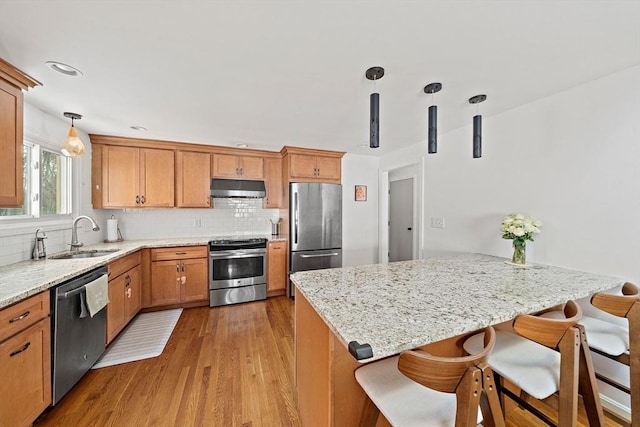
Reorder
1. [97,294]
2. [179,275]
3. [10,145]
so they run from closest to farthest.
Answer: [10,145] < [97,294] < [179,275]

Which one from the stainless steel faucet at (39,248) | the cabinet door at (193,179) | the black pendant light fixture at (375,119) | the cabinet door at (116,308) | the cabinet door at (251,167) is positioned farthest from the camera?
the cabinet door at (251,167)

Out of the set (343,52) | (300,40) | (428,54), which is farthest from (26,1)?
(428,54)

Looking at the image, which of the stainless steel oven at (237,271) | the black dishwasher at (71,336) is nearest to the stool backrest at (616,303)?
the black dishwasher at (71,336)

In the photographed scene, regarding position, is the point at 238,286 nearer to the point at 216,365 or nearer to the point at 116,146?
the point at 216,365

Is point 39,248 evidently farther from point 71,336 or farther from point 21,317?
point 21,317

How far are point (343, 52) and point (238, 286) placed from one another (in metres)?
3.10

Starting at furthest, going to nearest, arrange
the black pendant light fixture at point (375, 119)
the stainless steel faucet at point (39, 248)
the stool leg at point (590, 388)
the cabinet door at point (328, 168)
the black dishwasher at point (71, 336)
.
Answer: the cabinet door at point (328, 168)
the stainless steel faucet at point (39, 248)
the black dishwasher at point (71, 336)
the black pendant light fixture at point (375, 119)
the stool leg at point (590, 388)

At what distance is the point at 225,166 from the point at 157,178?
2.97ft

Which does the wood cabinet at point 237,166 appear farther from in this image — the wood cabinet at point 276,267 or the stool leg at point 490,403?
the stool leg at point 490,403

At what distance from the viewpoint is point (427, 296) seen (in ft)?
4.09

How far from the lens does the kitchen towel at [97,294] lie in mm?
1855

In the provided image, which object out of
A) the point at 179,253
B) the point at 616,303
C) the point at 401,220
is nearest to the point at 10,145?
the point at 179,253

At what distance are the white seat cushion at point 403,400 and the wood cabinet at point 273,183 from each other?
3.16m

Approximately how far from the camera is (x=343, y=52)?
4.77 feet
